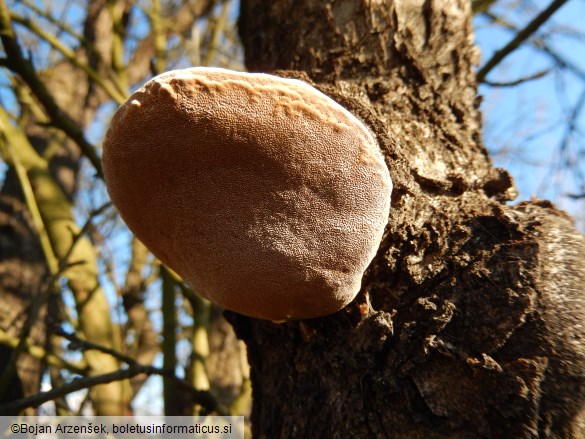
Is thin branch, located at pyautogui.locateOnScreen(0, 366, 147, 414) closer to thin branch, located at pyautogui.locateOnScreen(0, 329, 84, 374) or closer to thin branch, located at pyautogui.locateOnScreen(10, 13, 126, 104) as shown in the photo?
thin branch, located at pyautogui.locateOnScreen(0, 329, 84, 374)

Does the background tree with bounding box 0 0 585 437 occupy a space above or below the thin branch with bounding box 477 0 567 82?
below

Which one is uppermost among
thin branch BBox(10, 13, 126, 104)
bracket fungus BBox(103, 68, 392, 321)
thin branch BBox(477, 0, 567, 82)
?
thin branch BBox(10, 13, 126, 104)

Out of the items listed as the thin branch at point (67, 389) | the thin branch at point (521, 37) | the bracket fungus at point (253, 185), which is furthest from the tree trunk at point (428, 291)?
the thin branch at point (521, 37)

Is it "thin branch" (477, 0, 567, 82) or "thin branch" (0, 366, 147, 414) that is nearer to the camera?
"thin branch" (0, 366, 147, 414)

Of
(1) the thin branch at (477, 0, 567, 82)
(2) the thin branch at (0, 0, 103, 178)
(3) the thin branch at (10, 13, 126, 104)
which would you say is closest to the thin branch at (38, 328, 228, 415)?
(2) the thin branch at (0, 0, 103, 178)

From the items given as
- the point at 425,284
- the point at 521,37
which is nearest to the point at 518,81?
the point at 521,37

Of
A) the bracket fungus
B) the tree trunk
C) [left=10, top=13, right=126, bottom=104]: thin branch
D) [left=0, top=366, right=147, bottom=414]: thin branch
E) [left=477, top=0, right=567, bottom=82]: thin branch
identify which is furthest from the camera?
[left=10, top=13, right=126, bottom=104]: thin branch
